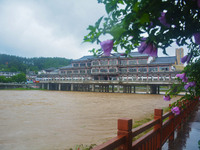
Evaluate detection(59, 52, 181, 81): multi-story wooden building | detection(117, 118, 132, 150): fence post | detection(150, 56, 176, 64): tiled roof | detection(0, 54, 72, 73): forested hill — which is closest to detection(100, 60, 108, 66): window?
detection(59, 52, 181, 81): multi-story wooden building

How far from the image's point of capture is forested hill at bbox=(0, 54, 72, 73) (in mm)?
100688

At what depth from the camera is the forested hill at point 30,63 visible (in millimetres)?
100688

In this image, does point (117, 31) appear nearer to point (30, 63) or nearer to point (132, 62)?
point (132, 62)

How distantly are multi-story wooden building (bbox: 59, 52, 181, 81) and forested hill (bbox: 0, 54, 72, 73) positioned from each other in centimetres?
5619

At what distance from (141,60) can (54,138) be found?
37272mm

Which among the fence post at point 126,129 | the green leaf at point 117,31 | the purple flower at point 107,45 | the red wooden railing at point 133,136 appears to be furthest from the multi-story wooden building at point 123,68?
the green leaf at point 117,31

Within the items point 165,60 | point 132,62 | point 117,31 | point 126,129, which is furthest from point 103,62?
point 117,31

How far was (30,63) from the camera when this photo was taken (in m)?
125

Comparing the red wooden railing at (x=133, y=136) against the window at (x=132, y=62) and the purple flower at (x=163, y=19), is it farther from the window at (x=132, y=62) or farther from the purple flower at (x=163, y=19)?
the window at (x=132, y=62)

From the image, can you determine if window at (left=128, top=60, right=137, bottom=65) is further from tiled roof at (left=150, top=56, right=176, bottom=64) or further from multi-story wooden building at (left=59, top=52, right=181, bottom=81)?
tiled roof at (left=150, top=56, right=176, bottom=64)

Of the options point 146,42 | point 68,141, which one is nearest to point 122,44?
point 146,42

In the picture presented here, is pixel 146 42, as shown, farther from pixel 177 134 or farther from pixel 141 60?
pixel 141 60

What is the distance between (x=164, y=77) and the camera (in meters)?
37.9

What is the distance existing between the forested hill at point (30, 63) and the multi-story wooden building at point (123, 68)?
56189 millimetres
